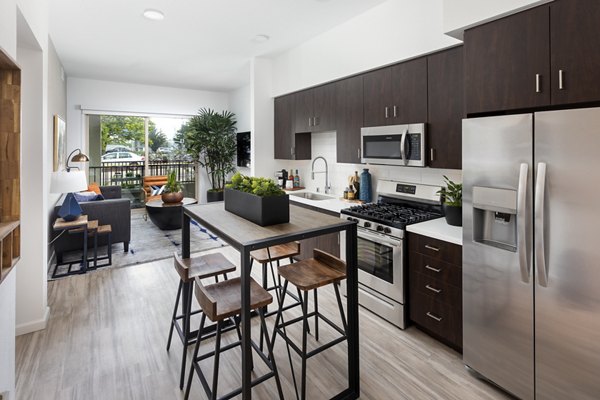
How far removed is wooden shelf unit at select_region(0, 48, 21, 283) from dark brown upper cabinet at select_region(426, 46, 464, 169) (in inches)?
105

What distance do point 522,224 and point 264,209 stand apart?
1.39 meters

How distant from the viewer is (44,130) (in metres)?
2.69

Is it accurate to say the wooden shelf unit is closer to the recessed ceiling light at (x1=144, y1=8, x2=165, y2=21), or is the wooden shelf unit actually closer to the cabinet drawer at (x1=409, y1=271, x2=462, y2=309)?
the recessed ceiling light at (x1=144, y1=8, x2=165, y2=21)

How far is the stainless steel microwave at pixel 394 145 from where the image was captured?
9.29 feet

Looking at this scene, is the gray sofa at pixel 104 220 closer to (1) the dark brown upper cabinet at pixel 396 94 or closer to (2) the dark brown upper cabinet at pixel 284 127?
(2) the dark brown upper cabinet at pixel 284 127

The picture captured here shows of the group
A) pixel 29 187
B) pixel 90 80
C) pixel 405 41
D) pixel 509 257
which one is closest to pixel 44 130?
pixel 29 187

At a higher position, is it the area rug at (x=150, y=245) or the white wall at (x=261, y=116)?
the white wall at (x=261, y=116)

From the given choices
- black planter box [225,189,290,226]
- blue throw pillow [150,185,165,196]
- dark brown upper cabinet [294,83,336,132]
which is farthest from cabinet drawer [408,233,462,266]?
blue throw pillow [150,185,165,196]

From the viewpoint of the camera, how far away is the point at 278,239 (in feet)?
5.32

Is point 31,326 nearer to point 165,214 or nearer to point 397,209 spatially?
point 165,214

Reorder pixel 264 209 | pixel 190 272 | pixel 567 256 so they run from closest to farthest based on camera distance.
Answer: pixel 567 256, pixel 264 209, pixel 190 272

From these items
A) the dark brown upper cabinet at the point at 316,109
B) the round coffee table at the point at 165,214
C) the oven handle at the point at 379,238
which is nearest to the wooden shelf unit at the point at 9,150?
the oven handle at the point at 379,238

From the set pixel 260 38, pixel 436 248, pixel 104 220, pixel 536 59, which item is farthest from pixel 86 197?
pixel 536 59

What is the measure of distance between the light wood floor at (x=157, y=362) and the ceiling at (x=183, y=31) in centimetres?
287
